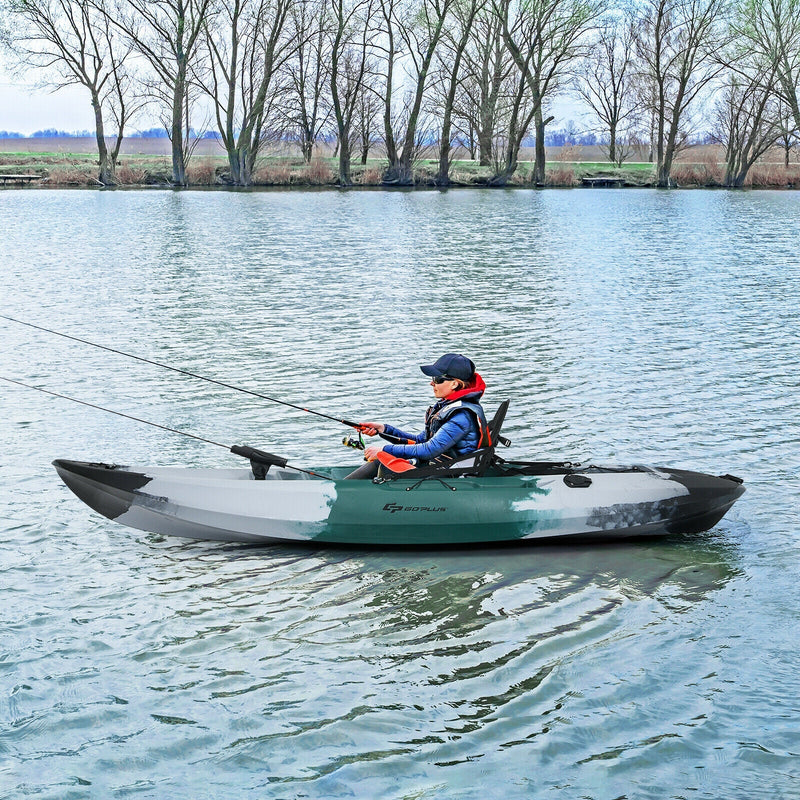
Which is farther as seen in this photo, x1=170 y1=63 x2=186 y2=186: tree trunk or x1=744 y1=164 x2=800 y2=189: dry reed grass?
x1=744 y1=164 x2=800 y2=189: dry reed grass

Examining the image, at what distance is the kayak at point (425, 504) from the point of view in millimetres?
7996

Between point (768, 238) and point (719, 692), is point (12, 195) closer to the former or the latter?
point (768, 238)

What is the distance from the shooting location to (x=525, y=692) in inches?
243

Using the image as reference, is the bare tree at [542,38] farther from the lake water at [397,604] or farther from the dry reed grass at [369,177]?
the lake water at [397,604]

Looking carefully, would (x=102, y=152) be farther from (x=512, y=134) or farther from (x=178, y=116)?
(x=512, y=134)

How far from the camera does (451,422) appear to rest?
26.8ft

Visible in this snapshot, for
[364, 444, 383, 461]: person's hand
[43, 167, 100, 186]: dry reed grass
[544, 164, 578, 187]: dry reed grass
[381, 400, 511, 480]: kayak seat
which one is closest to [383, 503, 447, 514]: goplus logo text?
[381, 400, 511, 480]: kayak seat

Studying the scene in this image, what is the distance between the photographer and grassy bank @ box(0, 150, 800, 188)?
65500 millimetres

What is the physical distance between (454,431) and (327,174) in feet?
196

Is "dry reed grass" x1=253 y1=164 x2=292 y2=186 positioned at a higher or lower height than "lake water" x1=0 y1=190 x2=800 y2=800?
higher

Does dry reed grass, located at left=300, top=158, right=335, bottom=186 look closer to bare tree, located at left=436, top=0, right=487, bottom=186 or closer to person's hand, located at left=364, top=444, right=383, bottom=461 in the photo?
bare tree, located at left=436, top=0, right=487, bottom=186

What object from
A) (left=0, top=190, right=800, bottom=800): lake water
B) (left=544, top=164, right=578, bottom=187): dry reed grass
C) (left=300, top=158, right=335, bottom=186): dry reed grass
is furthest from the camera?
(left=544, top=164, right=578, bottom=187): dry reed grass

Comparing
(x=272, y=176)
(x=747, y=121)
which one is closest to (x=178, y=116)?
(x=272, y=176)

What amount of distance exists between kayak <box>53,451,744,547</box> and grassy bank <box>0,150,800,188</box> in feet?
192
